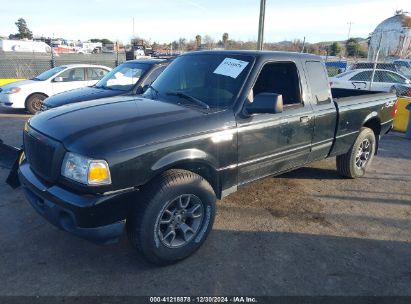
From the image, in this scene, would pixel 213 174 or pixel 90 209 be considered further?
pixel 213 174

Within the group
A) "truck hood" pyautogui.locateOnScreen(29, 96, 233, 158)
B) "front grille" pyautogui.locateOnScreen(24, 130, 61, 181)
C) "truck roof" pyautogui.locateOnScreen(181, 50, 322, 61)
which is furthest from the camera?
"truck roof" pyautogui.locateOnScreen(181, 50, 322, 61)

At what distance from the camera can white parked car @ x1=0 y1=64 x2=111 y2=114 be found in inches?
406

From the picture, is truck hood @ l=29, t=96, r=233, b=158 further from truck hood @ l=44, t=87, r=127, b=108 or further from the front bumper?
truck hood @ l=44, t=87, r=127, b=108

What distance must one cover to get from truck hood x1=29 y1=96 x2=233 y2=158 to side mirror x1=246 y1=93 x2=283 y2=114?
1.14ft

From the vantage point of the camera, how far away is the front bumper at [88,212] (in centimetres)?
267

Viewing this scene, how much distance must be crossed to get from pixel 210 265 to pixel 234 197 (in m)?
1.60

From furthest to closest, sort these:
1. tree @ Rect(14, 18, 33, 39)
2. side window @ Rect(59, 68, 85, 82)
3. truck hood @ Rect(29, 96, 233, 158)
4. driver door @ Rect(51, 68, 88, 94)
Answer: tree @ Rect(14, 18, 33, 39), side window @ Rect(59, 68, 85, 82), driver door @ Rect(51, 68, 88, 94), truck hood @ Rect(29, 96, 233, 158)

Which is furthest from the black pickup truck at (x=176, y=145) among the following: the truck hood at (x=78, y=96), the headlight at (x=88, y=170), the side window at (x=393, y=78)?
the side window at (x=393, y=78)

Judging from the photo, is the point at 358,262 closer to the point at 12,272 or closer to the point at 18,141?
the point at 12,272

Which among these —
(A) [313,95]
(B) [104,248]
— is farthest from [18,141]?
(A) [313,95]

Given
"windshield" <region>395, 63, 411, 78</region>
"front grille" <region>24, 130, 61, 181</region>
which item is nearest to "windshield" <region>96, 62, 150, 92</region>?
"front grille" <region>24, 130, 61, 181</region>

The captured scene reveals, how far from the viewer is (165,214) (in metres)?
3.14

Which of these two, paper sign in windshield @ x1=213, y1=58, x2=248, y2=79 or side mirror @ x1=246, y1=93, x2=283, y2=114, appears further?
paper sign in windshield @ x1=213, y1=58, x2=248, y2=79

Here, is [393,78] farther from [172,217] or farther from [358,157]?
[172,217]
